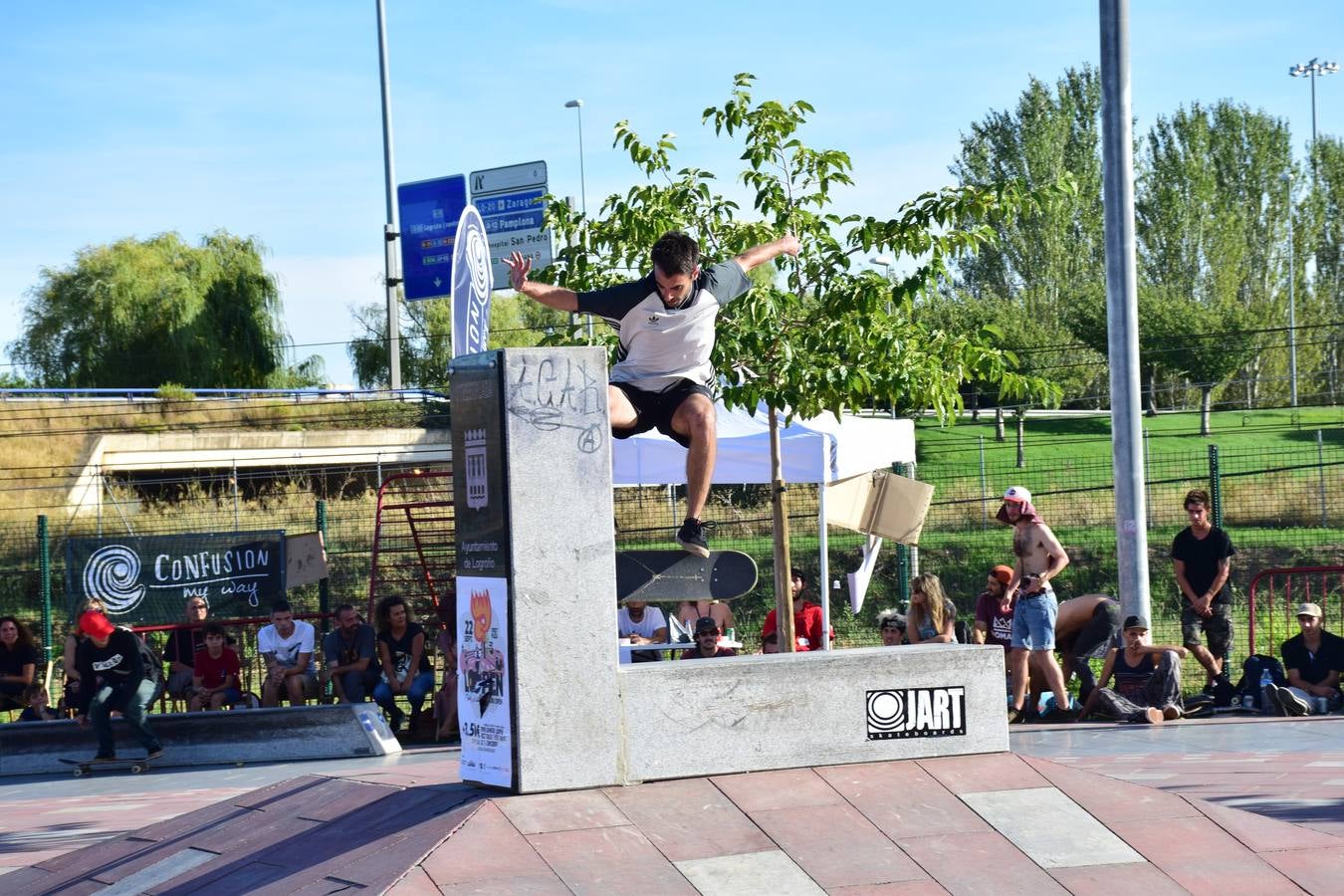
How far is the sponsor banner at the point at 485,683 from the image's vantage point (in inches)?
234

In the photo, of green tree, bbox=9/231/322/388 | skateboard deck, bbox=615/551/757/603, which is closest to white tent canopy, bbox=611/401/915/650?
skateboard deck, bbox=615/551/757/603

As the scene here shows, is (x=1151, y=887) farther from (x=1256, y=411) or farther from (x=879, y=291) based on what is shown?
(x=1256, y=411)

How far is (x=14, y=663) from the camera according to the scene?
Answer: 41.8 feet

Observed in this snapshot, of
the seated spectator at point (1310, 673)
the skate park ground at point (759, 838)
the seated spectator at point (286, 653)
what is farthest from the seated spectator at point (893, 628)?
the seated spectator at point (286, 653)

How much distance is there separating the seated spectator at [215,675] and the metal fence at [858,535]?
2.52 meters

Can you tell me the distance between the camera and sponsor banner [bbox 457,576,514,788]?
234 inches

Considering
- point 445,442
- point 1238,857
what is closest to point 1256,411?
point 445,442

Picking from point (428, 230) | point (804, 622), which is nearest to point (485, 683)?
point (804, 622)

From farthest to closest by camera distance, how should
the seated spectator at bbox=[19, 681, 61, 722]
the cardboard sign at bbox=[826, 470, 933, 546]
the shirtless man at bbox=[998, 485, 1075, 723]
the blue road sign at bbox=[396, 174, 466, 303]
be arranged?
the blue road sign at bbox=[396, 174, 466, 303], the seated spectator at bbox=[19, 681, 61, 722], the cardboard sign at bbox=[826, 470, 933, 546], the shirtless man at bbox=[998, 485, 1075, 723]

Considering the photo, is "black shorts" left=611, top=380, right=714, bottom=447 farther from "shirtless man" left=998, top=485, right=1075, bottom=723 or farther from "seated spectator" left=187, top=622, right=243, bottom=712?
"seated spectator" left=187, top=622, right=243, bottom=712

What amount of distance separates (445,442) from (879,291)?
28651 millimetres

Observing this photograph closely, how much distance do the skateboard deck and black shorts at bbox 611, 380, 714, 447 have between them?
12.5 feet

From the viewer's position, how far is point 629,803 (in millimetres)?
5926

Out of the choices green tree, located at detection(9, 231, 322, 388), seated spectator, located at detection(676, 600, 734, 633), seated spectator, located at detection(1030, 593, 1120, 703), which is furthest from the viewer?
green tree, located at detection(9, 231, 322, 388)
